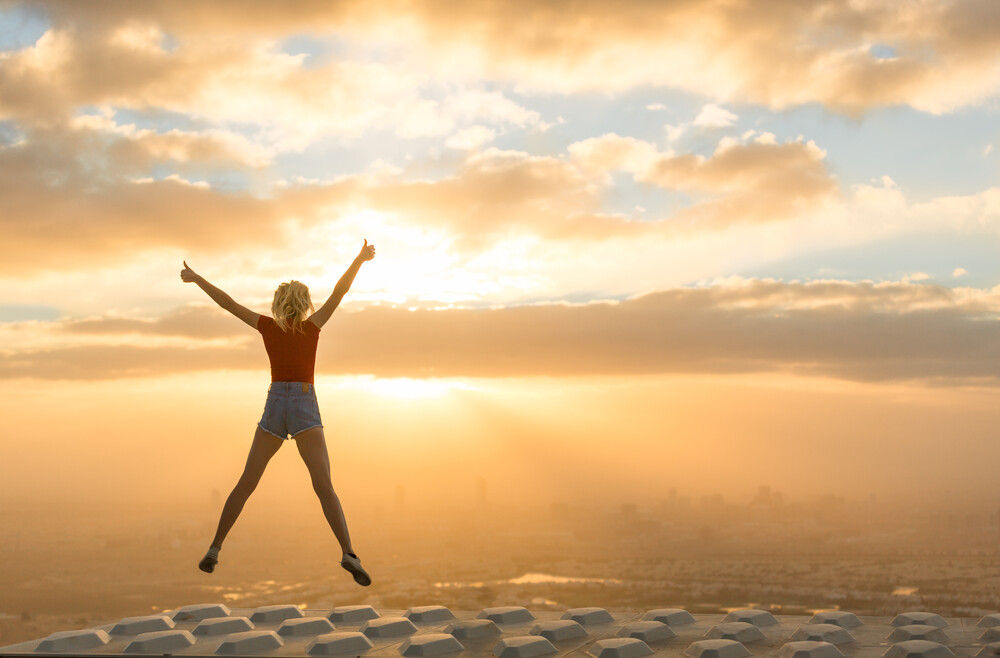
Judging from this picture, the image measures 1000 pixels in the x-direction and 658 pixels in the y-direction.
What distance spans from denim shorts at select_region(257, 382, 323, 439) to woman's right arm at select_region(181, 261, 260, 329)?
3.51ft

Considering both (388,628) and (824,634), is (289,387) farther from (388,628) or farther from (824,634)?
(824,634)

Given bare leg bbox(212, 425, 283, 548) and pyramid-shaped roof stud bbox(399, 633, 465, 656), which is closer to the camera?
bare leg bbox(212, 425, 283, 548)

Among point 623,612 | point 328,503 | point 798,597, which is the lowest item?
point 798,597

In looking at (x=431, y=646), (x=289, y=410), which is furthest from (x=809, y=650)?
(x=289, y=410)

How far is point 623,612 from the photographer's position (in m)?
18.4

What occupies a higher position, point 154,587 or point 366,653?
point 366,653

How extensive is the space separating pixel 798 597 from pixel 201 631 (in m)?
188

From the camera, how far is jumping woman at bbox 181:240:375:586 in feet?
41.5

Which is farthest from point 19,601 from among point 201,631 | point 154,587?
point 201,631

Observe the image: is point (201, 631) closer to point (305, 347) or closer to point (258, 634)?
point (258, 634)

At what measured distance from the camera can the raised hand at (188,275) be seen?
42.4ft

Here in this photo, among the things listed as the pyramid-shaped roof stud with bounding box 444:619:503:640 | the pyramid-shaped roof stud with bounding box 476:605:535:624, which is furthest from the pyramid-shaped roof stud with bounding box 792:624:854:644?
the pyramid-shaped roof stud with bounding box 444:619:503:640

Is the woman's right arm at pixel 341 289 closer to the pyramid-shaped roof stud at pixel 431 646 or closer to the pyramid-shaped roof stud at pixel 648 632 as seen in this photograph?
the pyramid-shaped roof stud at pixel 431 646

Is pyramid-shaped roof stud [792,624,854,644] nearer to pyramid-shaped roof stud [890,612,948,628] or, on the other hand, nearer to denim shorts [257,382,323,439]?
pyramid-shaped roof stud [890,612,948,628]
